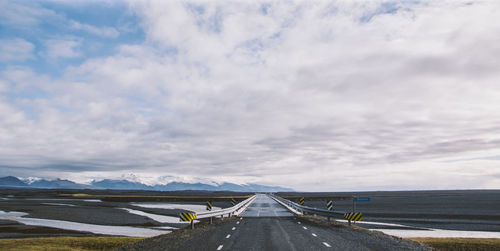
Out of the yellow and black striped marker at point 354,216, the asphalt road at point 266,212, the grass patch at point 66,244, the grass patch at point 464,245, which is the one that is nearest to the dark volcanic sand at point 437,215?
the yellow and black striped marker at point 354,216

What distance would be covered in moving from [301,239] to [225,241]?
381 cm

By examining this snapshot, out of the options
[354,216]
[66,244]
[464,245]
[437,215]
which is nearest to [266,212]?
[354,216]

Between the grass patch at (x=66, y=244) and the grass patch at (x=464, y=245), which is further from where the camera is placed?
the grass patch at (x=464, y=245)

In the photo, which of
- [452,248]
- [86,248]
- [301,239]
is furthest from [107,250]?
[452,248]

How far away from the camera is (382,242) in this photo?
18094mm

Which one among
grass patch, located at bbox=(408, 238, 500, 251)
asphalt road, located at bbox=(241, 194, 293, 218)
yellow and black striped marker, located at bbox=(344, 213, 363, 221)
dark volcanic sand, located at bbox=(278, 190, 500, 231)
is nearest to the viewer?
grass patch, located at bbox=(408, 238, 500, 251)

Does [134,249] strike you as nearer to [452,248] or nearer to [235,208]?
[452,248]

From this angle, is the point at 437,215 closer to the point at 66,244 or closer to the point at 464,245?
the point at 464,245

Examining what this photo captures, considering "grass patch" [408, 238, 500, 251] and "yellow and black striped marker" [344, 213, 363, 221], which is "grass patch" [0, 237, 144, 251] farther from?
"grass patch" [408, 238, 500, 251]

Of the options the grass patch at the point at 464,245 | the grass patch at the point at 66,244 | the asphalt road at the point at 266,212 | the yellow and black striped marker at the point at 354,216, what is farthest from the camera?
the asphalt road at the point at 266,212

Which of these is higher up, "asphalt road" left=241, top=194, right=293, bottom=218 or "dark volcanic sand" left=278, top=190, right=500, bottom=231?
"asphalt road" left=241, top=194, right=293, bottom=218

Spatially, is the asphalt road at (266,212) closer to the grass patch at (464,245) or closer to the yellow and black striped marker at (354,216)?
the yellow and black striped marker at (354,216)

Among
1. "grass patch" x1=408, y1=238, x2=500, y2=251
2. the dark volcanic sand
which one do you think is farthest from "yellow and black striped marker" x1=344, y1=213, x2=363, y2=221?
"grass patch" x1=408, y1=238, x2=500, y2=251

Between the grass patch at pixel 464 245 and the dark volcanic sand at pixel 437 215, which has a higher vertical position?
the grass patch at pixel 464 245
